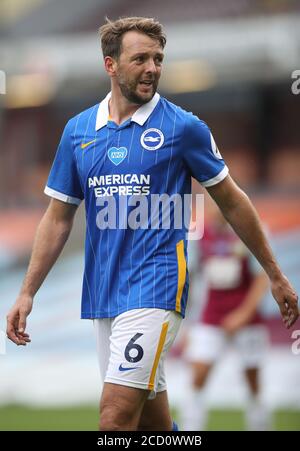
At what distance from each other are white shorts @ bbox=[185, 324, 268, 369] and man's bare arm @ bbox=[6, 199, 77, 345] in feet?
13.1

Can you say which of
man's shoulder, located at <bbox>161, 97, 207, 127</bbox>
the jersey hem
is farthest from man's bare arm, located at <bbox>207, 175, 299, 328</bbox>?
the jersey hem

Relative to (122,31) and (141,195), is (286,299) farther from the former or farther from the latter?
(122,31)

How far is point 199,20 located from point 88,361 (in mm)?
8142

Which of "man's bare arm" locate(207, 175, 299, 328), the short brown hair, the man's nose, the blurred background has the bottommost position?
"man's bare arm" locate(207, 175, 299, 328)

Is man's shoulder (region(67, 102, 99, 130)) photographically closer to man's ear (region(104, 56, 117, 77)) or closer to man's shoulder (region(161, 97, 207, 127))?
man's ear (region(104, 56, 117, 77))

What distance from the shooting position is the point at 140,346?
494 centimetres

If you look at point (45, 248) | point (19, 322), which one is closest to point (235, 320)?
point (45, 248)

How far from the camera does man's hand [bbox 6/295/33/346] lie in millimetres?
5230

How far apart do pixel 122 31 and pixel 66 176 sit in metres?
0.80

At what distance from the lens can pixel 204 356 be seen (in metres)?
9.23

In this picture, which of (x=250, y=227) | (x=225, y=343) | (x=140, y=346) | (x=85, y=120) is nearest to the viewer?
(x=140, y=346)

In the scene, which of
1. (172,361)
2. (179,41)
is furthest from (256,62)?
(172,361)

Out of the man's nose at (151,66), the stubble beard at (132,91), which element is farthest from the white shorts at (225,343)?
the man's nose at (151,66)

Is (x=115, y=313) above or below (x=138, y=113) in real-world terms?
below
